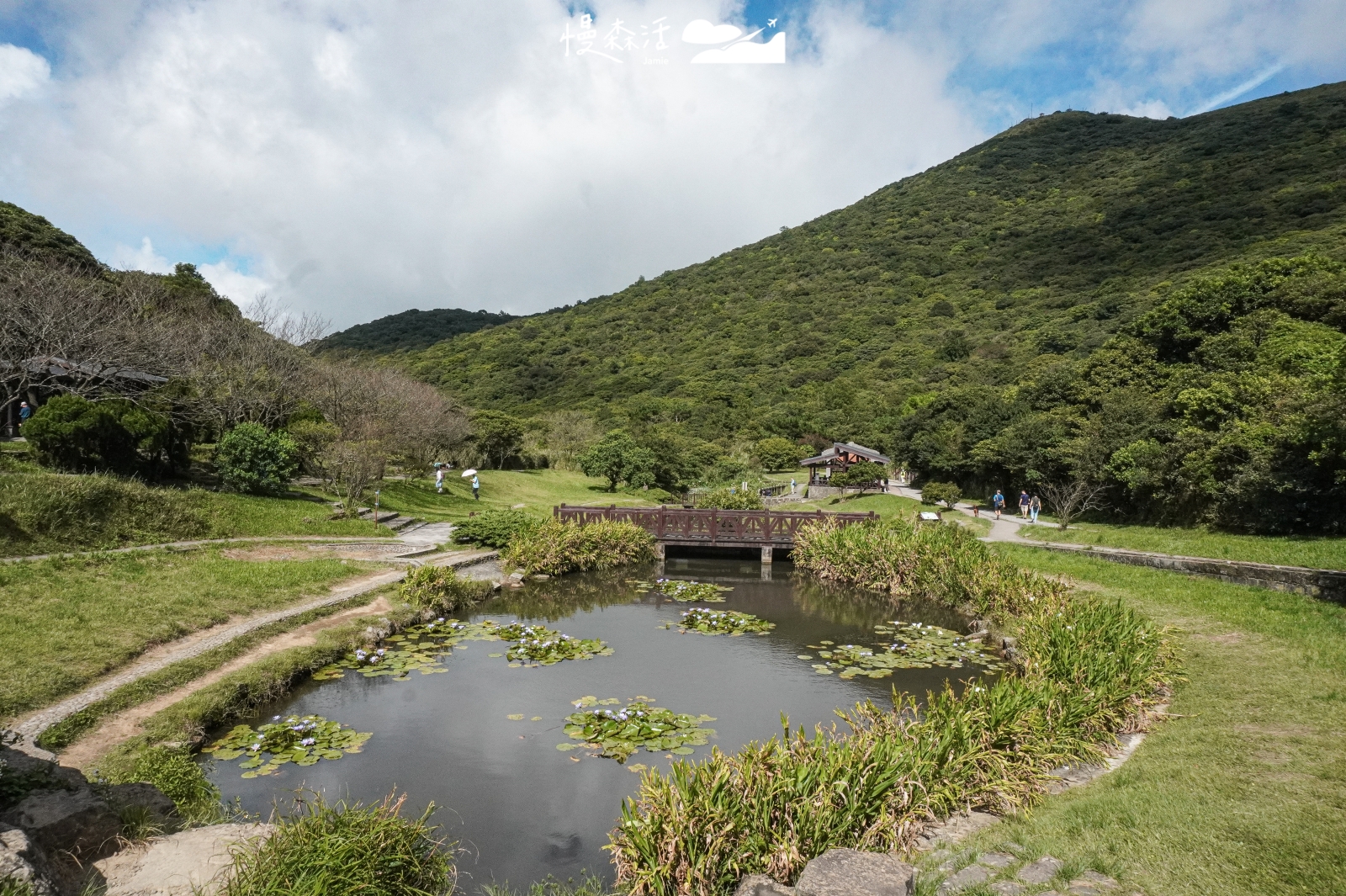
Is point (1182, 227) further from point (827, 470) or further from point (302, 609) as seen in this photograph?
point (302, 609)

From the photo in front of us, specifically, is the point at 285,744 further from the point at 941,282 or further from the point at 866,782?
the point at 941,282

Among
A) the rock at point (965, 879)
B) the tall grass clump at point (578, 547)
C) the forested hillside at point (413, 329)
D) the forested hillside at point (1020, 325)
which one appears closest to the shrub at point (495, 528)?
the tall grass clump at point (578, 547)

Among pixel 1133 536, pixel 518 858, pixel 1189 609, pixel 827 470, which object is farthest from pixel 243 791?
pixel 827 470

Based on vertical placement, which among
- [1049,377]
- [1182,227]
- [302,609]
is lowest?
[302,609]

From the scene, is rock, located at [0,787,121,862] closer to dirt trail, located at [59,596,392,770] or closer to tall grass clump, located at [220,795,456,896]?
tall grass clump, located at [220,795,456,896]

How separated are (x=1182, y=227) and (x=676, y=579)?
232 feet

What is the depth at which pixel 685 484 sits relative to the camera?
40.8m

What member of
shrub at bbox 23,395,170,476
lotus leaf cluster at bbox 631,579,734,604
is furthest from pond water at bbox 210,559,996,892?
shrub at bbox 23,395,170,476

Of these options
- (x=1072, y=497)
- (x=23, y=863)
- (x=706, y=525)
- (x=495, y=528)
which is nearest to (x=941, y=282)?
(x=1072, y=497)

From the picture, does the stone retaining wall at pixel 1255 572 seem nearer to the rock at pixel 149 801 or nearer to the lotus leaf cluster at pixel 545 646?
the lotus leaf cluster at pixel 545 646

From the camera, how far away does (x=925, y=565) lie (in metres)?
Result: 17.1

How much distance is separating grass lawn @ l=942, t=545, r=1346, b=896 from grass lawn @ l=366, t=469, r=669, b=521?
2168cm

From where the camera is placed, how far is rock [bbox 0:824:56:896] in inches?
140

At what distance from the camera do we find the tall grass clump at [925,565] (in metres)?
13.8
